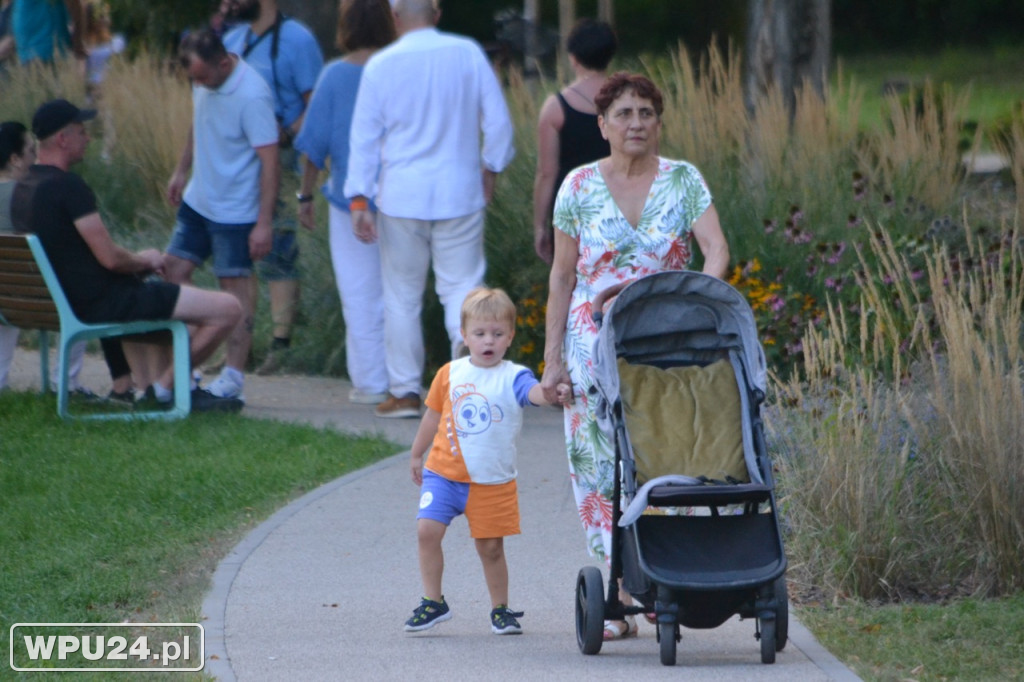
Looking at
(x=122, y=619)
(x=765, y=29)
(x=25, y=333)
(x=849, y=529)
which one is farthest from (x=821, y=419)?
(x=25, y=333)

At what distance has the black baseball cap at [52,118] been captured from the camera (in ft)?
26.0

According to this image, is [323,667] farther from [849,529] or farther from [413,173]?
[413,173]

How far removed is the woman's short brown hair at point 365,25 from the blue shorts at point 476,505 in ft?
13.6

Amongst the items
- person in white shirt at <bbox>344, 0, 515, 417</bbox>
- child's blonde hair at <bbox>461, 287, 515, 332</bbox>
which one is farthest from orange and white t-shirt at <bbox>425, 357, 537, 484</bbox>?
person in white shirt at <bbox>344, 0, 515, 417</bbox>

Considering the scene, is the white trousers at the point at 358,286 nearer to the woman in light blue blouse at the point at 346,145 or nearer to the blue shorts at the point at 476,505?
the woman in light blue blouse at the point at 346,145

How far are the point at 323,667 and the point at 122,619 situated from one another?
0.93 m

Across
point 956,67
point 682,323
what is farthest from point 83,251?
point 956,67

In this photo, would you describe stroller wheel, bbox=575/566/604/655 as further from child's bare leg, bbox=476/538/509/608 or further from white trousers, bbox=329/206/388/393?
white trousers, bbox=329/206/388/393

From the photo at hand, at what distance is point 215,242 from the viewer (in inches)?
345

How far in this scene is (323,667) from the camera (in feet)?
16.2

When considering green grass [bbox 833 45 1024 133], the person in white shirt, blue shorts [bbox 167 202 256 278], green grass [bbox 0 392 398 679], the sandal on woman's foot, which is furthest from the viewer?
green grass [bbox 833 45 1024 133]

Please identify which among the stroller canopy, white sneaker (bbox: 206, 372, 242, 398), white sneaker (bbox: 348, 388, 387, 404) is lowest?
white sneaker (bbox: 348, 388, 387, 404)

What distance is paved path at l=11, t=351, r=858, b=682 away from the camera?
4.91 m

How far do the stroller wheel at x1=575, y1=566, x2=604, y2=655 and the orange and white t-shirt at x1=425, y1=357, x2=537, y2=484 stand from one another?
17.5 inches
